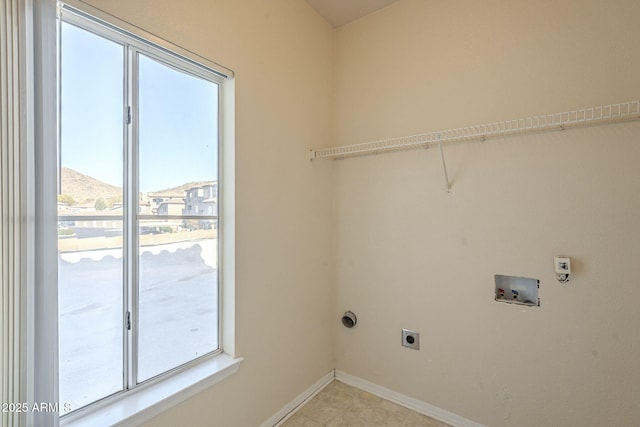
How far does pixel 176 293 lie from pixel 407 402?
70.2 inches

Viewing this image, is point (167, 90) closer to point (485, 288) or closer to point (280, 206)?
point (280, 206)

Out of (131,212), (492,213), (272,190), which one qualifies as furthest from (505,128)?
(131,212)

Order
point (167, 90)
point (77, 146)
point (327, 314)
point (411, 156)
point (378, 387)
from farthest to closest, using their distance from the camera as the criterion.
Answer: point (327, 314), point (378, 387), point (411, 156), point (167, 90), point (77, 146)

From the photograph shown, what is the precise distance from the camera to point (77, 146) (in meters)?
1.19

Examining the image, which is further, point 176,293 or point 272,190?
point 272,190

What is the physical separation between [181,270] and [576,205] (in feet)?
7.13

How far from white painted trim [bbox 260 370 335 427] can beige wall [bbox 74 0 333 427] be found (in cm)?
4

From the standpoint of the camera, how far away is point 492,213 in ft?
5.98

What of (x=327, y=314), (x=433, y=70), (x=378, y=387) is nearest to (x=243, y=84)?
(x=433, y=70)

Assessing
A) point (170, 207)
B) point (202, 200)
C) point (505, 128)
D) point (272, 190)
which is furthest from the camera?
point (272, 190)

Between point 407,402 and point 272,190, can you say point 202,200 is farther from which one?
point 407,402

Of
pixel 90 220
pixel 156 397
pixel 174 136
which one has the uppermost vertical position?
pixel 174 136

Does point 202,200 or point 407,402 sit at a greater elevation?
point 202,200

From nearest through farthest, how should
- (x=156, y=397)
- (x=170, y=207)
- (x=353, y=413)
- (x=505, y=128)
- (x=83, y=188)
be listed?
(x=83, y=188)
(x=156, y=397)
(x=170, y=207)
(x=505, y=128)
(x=353, y=413)
